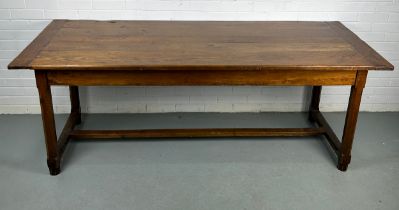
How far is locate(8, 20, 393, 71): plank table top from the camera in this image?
241 centimetres

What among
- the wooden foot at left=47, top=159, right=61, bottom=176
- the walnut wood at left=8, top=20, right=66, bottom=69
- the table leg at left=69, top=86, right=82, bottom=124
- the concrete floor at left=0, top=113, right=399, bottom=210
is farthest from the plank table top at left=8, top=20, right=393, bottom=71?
the concrete floor at left=0, top=113, right=399, bottom=210

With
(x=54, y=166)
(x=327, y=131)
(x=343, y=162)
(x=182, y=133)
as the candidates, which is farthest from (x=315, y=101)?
(x=54, y=166)

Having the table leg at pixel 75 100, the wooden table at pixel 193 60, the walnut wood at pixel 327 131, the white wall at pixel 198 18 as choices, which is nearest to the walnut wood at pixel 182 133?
the wooden table at pixel 193 60

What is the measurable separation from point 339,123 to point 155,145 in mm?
1520

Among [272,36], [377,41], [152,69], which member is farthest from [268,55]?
[377,41]

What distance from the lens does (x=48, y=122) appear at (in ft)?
8.52

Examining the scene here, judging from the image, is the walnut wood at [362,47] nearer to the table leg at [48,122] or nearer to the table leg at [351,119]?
the table leg at [351,119]

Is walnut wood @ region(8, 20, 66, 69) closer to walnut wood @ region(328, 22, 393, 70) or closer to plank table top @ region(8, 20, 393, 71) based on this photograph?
plank table top @ region(8, 20, 393, 71)

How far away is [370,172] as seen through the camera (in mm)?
2840

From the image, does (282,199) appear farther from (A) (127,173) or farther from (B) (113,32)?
(B) (113,32)

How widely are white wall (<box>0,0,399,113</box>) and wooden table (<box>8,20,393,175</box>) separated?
158mm

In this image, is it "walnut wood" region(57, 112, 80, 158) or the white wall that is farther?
the white wall

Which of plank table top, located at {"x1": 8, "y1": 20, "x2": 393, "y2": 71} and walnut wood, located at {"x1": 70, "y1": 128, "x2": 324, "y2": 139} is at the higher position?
plank table top, located at {"x1": 8, "y1": 20, "x2": 393, "y2": 71}

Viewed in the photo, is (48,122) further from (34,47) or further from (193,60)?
(193,60)
